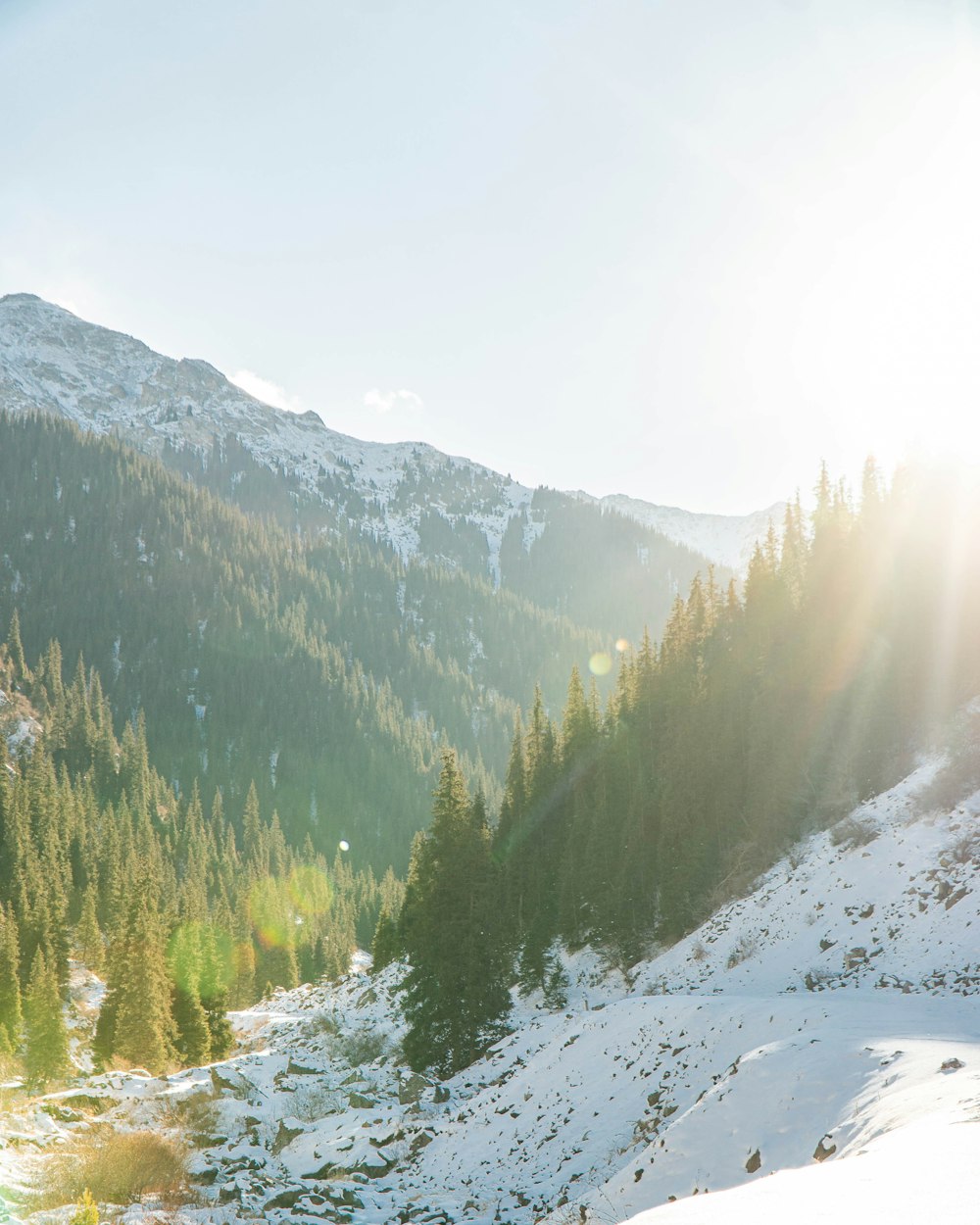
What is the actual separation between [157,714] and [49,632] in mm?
35582

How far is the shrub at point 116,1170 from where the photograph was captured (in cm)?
→ 1934

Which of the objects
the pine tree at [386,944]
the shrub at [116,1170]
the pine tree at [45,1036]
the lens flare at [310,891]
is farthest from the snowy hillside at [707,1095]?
the lens flare at [310,891]

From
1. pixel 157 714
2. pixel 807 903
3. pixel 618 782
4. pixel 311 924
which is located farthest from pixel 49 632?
pixel 807 903

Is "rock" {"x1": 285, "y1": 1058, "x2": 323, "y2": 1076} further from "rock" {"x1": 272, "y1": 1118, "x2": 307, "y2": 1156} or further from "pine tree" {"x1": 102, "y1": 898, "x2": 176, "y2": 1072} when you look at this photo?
"rock" {"x1": 272, "y1": 1118, "x2": 307, "y2": 1156}

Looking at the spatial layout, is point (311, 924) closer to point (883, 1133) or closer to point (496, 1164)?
point (496, 1164)

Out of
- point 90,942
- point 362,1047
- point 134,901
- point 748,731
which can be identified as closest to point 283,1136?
point 362,1047

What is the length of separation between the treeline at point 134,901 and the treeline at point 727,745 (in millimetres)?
13182

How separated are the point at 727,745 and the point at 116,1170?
111ft

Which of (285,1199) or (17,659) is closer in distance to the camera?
(285,1199)

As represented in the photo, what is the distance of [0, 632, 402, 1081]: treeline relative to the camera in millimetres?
40812

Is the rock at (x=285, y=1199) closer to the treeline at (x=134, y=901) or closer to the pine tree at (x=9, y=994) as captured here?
the treeline at (x=134, y=901)

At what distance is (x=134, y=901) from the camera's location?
3956 cm

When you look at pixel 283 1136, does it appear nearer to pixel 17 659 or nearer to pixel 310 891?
pixel 310 891

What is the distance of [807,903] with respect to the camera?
92.3 ft
